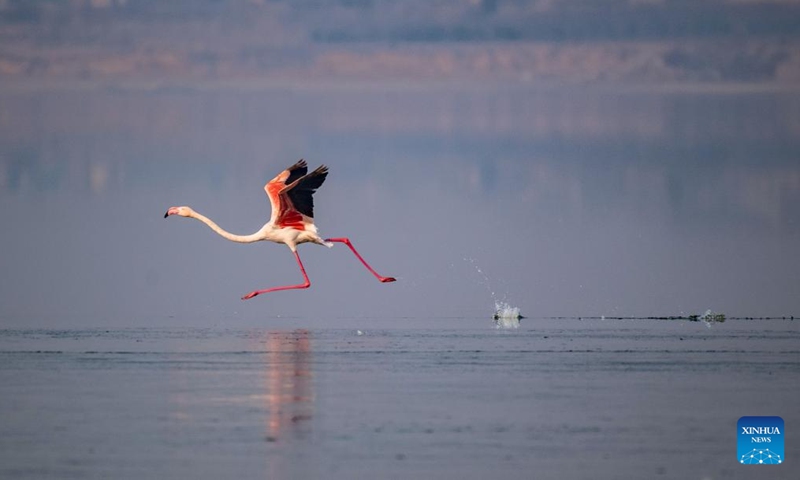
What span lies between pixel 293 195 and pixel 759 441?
693 inches

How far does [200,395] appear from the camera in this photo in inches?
1037

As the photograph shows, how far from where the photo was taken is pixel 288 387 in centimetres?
2753

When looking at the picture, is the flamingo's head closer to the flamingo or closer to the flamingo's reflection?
the flamingo

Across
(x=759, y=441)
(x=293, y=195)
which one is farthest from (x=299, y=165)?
(x=759, y=441)

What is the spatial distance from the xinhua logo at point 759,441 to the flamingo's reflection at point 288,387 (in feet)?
19.2

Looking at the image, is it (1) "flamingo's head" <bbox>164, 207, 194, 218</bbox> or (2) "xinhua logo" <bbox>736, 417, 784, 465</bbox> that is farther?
(1) "flamingo's head" <bbox>164, 207, 194, 218</bbox>

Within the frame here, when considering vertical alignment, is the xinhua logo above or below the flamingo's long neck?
below

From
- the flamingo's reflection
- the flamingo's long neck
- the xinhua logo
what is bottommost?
the xinhua logo

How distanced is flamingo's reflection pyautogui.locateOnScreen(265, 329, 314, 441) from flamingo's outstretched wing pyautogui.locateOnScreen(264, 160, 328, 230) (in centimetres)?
292

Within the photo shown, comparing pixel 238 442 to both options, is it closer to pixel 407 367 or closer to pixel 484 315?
pixel 407 367

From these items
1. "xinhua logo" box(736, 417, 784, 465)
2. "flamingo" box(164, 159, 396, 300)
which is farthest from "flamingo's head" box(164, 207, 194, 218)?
"xinhua logo" box(736, 417, 784, 465)

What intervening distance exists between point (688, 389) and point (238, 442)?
29.6ft

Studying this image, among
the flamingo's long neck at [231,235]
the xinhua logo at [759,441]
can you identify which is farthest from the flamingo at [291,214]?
the xinhua logo at [759,441]

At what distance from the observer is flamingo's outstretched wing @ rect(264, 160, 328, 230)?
36125mm
